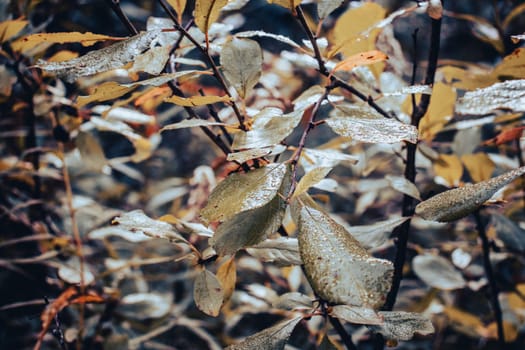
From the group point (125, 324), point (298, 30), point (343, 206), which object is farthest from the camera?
point (298, 30)

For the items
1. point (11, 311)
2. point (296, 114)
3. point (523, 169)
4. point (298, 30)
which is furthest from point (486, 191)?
point (298, 30)

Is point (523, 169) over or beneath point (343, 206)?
over

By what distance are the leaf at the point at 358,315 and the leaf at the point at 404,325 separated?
1.8 inches

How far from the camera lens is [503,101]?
0.40 meters

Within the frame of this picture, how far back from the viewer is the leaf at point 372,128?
1.18 ft

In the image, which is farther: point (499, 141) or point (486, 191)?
point (499, 141)

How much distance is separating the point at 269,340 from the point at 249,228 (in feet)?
0.41

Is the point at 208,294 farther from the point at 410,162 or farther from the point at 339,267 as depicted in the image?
the point at 410,162

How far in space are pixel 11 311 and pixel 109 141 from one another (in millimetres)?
791

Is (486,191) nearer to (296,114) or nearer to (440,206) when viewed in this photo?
(440,206)

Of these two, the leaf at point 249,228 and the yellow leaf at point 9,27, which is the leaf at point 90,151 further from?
the leaf at point 249,228

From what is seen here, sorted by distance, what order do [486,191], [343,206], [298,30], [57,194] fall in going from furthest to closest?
[298,30], [343,206], [57,194], [486,191]

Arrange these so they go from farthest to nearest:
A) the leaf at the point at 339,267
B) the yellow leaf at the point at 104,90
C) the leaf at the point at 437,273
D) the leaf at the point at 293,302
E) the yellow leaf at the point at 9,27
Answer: the leaf at the point at 437,273 < the yellow leaf at the point at 9,27 < the leaf at the point at 293,302 < the yellow leaf at the point at 104,90 < the leaf at the point at 339,267

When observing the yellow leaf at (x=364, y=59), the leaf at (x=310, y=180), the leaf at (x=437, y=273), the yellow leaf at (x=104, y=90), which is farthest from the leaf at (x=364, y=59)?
the leaf at (x=437, y=273)
